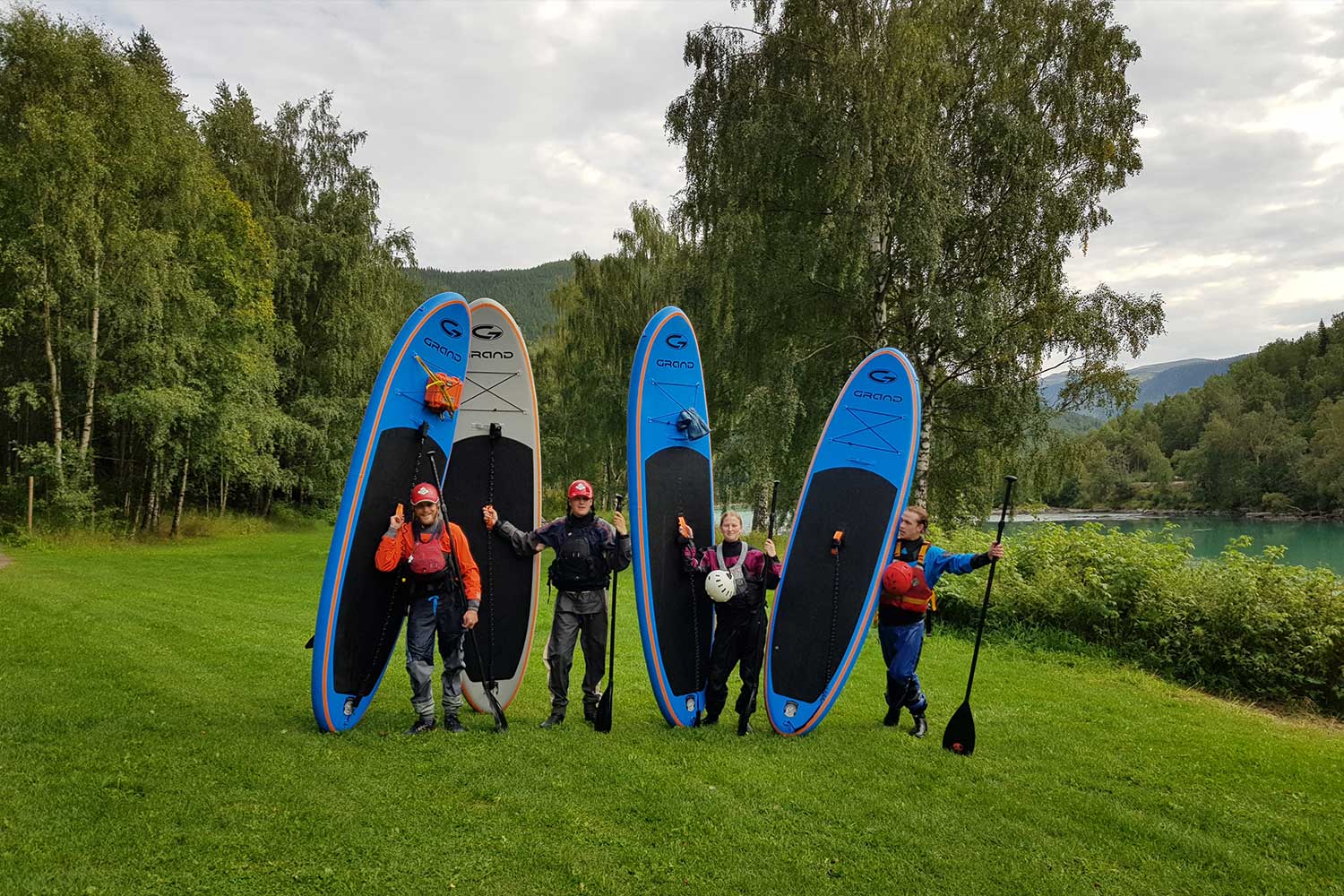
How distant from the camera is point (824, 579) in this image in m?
5.49

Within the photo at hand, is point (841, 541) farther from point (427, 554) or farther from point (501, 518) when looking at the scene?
point (427, 554)

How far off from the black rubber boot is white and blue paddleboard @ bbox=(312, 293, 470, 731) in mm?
381

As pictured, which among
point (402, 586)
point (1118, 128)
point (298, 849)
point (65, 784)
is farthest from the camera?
point (1118, 128)

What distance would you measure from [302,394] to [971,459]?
17613mm

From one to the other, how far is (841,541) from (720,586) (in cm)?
116

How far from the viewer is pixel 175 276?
1442cm

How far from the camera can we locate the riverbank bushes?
24.8 ft

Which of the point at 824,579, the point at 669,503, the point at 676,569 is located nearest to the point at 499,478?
the point at 669,503

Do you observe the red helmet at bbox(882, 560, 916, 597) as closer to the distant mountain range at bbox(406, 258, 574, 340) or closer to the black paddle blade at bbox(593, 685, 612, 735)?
the black paddle blade at bbox(593, 685, 612, 735)

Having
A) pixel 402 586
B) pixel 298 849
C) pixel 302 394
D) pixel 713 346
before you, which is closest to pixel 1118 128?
pixel 713 346

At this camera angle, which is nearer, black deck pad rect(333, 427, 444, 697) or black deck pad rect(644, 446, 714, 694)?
black deck pad rect(333, 427, 444, 697)

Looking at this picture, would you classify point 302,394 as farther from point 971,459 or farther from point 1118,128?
point 1118,128

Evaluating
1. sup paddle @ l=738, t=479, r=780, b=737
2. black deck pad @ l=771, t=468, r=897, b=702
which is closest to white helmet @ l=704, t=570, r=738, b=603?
sup paddle @ l=738, t=479, r=780, b=737

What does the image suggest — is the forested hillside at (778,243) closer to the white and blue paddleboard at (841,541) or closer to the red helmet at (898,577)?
the white and blue paddleboard at (841,541)
